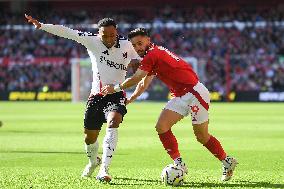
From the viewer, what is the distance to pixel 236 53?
5125cm

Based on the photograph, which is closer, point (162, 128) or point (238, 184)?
point (238, 184)

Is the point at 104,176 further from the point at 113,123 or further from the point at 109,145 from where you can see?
the point at 113,123

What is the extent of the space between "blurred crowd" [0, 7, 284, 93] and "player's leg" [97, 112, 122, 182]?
36217 millimetres

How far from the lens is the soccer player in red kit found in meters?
9.93

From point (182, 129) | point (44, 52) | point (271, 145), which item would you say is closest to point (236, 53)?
point (44, 52)

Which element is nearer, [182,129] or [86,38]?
[86,38]

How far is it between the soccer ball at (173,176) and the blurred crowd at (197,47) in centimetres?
3674

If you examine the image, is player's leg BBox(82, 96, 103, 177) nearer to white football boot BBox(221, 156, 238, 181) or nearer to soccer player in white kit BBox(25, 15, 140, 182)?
soccer player in white kit BBox(25, 15, 140, 182)

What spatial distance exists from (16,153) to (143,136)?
5546 millimetres

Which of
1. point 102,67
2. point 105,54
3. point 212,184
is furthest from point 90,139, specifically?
point 212,184

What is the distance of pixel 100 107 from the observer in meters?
10.7

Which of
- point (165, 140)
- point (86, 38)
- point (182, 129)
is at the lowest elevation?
point (182, 129)

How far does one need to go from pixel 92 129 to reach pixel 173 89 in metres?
1.44

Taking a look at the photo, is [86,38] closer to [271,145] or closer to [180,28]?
[271,145]
